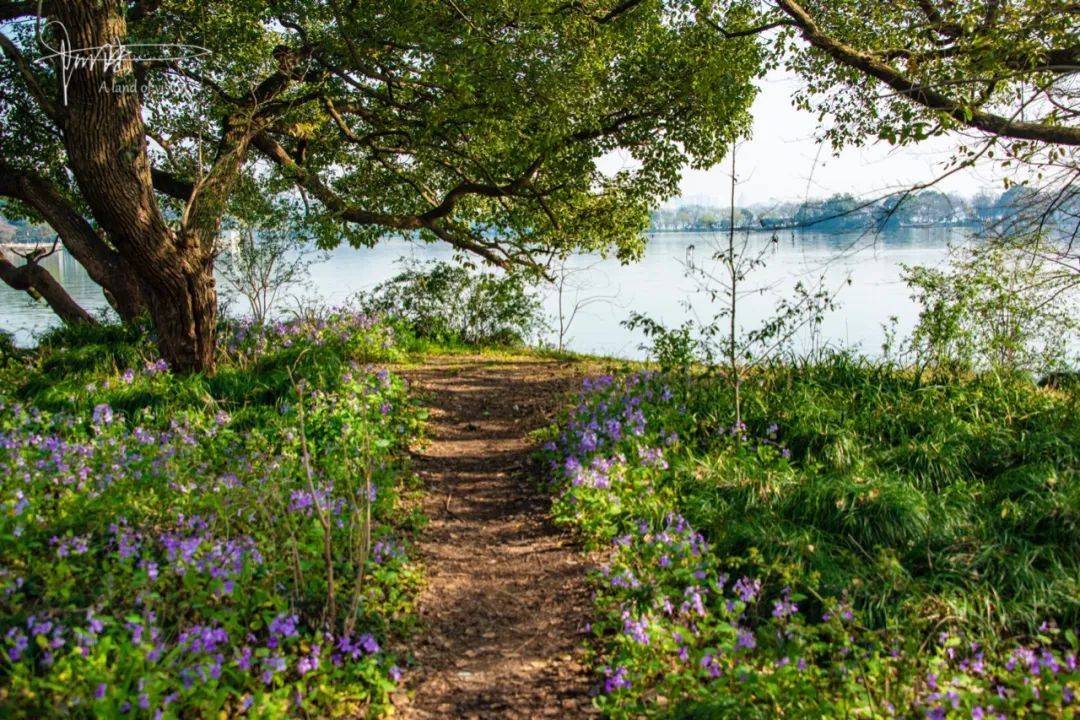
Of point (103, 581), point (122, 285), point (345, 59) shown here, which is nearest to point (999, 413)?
point (103, 581)

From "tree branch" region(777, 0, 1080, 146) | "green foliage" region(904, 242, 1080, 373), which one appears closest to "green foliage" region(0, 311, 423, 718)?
"tree branch" region(777, 0, 1080, 146)

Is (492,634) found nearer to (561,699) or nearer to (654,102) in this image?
(561,699)

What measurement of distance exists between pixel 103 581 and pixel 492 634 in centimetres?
177

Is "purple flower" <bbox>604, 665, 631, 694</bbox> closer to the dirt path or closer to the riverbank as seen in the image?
the riverbank

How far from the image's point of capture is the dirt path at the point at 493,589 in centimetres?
335

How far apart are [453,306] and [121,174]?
6.07m

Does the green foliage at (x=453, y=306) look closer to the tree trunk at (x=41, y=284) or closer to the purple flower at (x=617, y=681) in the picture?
the tree trunk at (x=41, y=284)

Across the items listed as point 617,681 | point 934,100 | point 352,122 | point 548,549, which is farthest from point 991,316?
point 352,122

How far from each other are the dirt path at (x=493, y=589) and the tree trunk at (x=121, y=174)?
2.72 m

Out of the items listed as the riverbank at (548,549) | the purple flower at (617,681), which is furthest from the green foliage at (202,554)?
the purple flower at (617,681)

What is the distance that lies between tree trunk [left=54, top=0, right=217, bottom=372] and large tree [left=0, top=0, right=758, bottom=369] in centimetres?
2

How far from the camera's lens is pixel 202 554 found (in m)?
3.43

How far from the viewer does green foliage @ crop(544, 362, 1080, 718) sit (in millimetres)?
2980

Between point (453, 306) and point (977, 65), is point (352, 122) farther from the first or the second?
point (977, 65)
